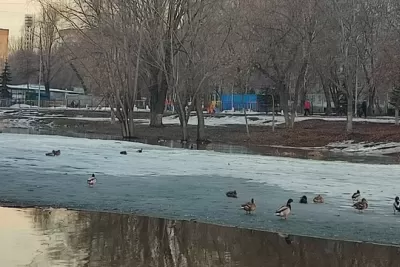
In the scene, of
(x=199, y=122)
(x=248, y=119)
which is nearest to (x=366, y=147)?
(x=199, y=122)

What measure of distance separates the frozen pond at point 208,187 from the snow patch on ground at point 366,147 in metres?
13.8

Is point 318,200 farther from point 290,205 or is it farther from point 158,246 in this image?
point 158,246

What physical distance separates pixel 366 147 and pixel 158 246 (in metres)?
31.9

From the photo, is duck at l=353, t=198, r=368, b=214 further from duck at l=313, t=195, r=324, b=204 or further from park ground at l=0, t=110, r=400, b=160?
park ground at l=0, t=110, r=400, b=160

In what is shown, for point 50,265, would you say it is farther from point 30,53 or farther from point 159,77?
point 30,53

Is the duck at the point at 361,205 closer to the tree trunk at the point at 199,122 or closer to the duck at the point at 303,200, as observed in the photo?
the duck at the point at 303,200

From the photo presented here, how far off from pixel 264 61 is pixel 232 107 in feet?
123

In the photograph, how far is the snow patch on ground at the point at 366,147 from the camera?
38094mm

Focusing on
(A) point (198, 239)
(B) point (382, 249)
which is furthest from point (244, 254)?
(B) point (382, 249)

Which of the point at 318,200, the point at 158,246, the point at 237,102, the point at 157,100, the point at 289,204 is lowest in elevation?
the point at 158,246

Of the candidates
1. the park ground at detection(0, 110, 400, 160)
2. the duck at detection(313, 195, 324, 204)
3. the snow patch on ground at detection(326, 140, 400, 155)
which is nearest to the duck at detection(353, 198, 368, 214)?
the duck at detection(313, 195, 324, 204)

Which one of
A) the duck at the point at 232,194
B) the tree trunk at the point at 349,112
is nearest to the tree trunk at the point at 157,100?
the tree trunk at the point at 349,112

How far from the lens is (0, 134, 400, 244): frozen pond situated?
12602mm

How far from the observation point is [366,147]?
4022cm
